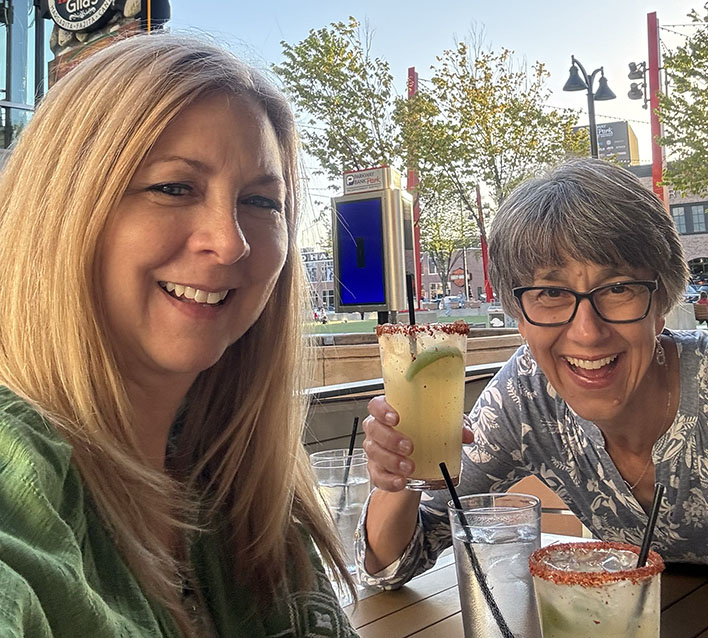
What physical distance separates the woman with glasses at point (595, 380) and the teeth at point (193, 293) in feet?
1.68

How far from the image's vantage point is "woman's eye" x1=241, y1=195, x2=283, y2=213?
1.07 metres

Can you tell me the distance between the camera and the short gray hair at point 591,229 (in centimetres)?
145

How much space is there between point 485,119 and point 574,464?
1190cm

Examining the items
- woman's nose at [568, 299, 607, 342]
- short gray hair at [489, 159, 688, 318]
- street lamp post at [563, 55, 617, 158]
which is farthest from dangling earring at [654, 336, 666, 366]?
street lamp post at [563, 55, 617, 158]

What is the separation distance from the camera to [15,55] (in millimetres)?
9539

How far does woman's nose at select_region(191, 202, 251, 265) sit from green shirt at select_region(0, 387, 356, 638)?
334mm

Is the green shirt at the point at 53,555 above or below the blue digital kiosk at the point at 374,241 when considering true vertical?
below

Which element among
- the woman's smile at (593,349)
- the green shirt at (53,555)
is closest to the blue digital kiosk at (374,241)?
the woman's smile at (593,349)

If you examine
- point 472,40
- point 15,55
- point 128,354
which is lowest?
point 128,354

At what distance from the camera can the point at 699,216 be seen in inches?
494

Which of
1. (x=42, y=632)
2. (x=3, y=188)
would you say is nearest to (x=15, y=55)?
(x=3, y=188)

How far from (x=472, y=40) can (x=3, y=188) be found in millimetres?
13001

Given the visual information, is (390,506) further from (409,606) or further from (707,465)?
(707,465)

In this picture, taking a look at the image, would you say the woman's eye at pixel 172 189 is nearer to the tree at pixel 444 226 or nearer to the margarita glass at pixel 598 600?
the margarita glass at pixel 598 600
